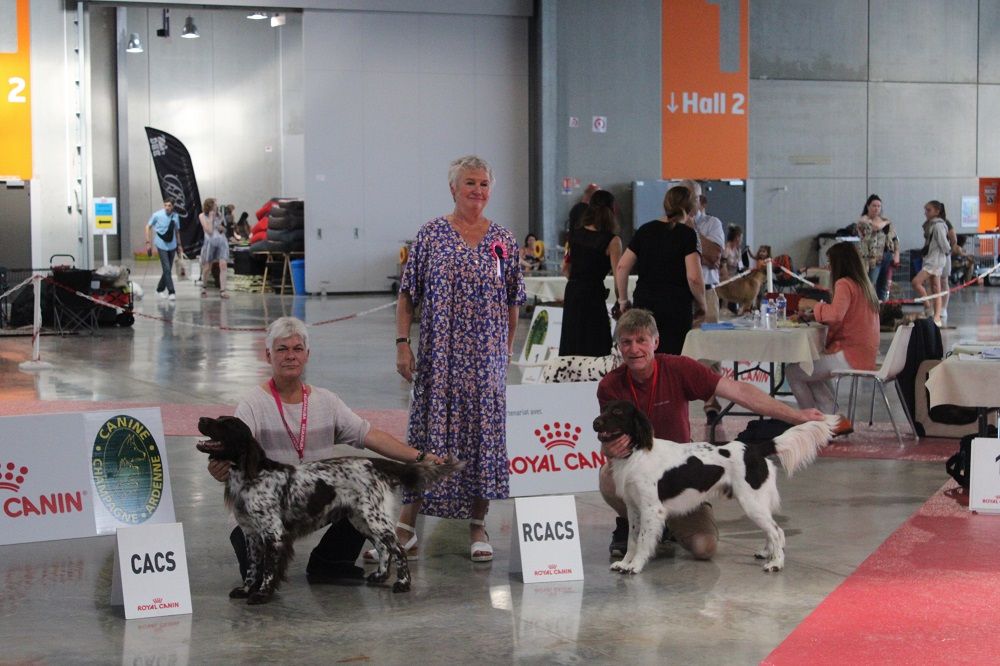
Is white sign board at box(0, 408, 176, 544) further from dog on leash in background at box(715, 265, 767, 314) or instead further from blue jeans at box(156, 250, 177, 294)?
blue jeans at box(156, 250, 177, 294)

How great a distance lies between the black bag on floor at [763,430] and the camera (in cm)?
630

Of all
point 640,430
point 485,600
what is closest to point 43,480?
point 485,600

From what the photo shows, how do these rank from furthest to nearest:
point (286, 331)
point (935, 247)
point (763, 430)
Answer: point (935, 247) → point (763, 430) → point (286, 331)

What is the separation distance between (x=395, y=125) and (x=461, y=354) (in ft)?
54.7

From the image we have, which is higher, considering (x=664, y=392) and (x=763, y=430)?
(x=664, y=392)

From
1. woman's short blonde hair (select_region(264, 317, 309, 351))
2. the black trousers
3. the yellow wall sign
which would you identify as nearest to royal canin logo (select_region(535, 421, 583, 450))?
the black trousers

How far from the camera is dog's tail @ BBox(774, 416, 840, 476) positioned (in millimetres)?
4609

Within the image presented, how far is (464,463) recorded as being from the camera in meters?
4.74

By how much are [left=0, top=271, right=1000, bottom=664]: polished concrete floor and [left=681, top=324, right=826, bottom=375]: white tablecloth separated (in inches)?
28.0

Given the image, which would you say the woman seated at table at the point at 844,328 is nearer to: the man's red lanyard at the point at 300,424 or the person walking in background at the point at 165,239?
the man's red lanyard at the point at 300,424

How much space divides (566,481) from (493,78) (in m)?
16.0

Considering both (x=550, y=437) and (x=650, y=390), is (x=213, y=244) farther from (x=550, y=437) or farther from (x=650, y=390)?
(x=650, y=390)

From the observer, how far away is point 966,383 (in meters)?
6.28

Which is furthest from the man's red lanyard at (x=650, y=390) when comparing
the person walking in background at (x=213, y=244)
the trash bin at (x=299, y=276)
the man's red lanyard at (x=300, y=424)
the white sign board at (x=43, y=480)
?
the trash bin at (x=299, y=276)
